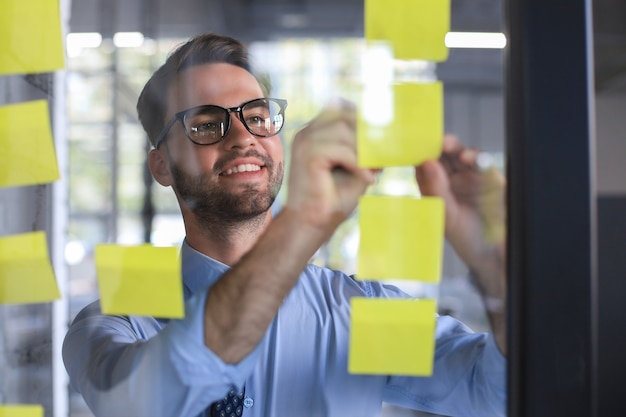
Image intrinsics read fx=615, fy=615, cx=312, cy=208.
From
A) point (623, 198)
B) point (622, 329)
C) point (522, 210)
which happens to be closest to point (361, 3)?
point (522, 210)

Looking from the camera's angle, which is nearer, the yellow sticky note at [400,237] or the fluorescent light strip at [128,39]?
the yellow sticky note at [400,237]

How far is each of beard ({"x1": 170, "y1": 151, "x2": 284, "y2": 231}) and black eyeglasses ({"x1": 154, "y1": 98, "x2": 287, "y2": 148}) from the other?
1.3 inches

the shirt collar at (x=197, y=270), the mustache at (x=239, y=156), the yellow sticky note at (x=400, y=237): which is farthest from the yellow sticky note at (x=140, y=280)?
the yellow sticky note at (x=400, y=237)

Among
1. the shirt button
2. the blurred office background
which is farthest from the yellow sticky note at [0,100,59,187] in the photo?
the shirt button

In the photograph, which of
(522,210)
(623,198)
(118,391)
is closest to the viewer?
(522,210)

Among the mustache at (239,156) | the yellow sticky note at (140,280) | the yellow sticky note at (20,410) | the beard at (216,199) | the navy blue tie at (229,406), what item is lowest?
the yellow sticky note at (20,410)

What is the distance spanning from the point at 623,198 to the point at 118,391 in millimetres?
999

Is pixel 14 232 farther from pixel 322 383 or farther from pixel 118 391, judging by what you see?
pixel 322 383

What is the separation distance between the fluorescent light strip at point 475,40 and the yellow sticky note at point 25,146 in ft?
1.60

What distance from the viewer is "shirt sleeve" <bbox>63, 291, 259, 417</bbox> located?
0.68 meters

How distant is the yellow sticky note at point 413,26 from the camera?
66 centimetres

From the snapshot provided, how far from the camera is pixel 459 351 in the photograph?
0.71 meters

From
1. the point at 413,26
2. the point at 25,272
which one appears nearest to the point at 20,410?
the point at 25,272

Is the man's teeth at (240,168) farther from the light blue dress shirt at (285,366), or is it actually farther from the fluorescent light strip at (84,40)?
the fluorescent light strip at (84,40)
